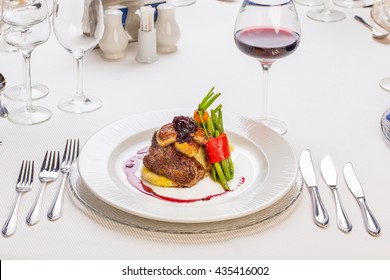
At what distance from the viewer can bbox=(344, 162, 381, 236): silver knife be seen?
1.15 meters

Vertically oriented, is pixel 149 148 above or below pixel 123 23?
below

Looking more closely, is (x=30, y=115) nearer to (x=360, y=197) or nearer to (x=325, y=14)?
(x=360, y=197)

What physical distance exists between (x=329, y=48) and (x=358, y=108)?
0.38m

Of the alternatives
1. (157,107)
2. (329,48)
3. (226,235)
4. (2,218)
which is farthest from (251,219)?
(329,48)

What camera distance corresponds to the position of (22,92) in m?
1.65

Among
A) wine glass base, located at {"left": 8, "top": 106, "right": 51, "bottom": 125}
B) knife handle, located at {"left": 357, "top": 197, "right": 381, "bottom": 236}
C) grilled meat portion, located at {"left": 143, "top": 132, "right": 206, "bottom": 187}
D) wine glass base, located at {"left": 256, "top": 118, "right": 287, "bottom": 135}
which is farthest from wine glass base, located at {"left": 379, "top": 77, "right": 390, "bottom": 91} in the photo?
wine glass base, located at {"left": 8, "top": 106, "right": 51, "bottom": 125}

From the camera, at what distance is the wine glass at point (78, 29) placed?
1.51m

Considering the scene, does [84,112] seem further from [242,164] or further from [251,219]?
[251,219]

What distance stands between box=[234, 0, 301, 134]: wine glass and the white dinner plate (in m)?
0.14

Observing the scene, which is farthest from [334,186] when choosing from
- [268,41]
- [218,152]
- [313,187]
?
[268,41]

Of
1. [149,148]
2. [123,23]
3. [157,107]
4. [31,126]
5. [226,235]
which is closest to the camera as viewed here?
[226,235]

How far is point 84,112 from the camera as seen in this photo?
1.55 metres

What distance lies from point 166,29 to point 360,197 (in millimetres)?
820

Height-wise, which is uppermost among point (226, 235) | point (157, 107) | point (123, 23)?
point (123, 23)
